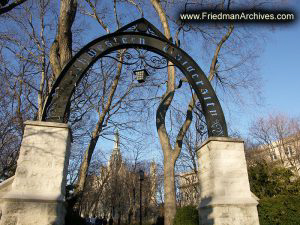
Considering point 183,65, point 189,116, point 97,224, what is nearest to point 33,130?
point 183,65

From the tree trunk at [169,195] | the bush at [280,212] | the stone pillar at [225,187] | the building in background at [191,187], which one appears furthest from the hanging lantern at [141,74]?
the building in background at [191,187]

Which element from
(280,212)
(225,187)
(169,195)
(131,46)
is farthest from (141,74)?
(280,212)

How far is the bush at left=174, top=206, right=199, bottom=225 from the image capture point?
9320 mm

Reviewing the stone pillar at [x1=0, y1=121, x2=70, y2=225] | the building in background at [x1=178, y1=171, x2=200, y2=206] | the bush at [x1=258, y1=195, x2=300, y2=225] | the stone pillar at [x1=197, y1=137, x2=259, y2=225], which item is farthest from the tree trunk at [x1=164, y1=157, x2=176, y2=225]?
the building in background at [x1=178, y1=171, x2=200, y2=206]

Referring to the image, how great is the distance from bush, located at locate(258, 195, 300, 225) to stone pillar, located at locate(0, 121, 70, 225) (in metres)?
7.39

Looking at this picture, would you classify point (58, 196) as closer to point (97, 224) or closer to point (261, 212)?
point (261, 212)

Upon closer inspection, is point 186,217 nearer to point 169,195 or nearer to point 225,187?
point 169,195

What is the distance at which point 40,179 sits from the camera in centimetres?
518

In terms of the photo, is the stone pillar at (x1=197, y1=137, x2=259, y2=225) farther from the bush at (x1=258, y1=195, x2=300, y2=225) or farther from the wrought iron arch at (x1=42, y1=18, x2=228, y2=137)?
the bush at (x1=258, y1=195, x2=300, y2=225)

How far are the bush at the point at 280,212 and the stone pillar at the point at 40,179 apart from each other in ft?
24.3

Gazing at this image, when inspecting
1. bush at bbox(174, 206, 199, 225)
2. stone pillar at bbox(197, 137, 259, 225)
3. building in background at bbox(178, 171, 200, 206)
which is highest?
building in background at bbox(178, 171, 200, 206)

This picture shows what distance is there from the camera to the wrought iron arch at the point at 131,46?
624cm

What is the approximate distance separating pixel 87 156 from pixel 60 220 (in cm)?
994

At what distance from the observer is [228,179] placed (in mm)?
6098
